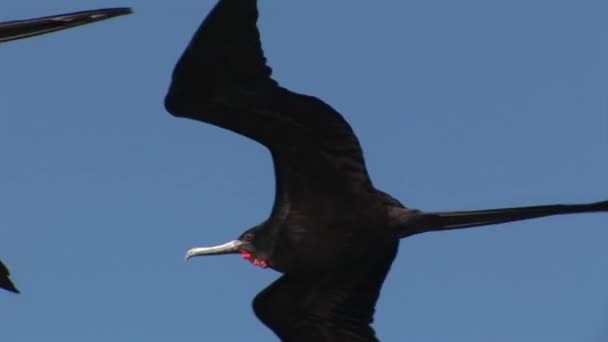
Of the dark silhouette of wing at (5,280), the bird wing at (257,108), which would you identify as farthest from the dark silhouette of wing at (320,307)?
the dark silhouette of wing at (5,280)

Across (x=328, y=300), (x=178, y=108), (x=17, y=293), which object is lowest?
(x=17, y=293)

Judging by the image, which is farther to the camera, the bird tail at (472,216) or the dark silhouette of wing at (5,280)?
the dark silhouette of wing at (5,280)

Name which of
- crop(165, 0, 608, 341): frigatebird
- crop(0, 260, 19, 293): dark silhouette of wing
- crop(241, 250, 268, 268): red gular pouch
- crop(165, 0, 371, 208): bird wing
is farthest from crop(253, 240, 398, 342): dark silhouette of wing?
crop(0, 260, 19, 293): dark silhouette of wing

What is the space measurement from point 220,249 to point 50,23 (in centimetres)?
432

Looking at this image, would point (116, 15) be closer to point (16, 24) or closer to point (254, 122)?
point (16, 24)

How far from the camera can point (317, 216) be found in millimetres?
9359

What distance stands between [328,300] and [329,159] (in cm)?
157

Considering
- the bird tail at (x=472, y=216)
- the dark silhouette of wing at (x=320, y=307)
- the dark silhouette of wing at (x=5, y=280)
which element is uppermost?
the bird tail at (x=472, y=216)

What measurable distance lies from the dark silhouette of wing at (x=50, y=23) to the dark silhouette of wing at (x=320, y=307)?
4.07 metres

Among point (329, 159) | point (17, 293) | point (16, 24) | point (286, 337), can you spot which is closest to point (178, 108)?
point (329, 159)

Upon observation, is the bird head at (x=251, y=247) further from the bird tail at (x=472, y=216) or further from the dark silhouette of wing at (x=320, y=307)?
the bird tail at (x=472, y=216)

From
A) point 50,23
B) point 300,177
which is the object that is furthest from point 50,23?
point 300,177

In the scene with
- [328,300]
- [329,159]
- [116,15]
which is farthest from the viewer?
[328,300]

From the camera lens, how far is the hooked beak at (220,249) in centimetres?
992
